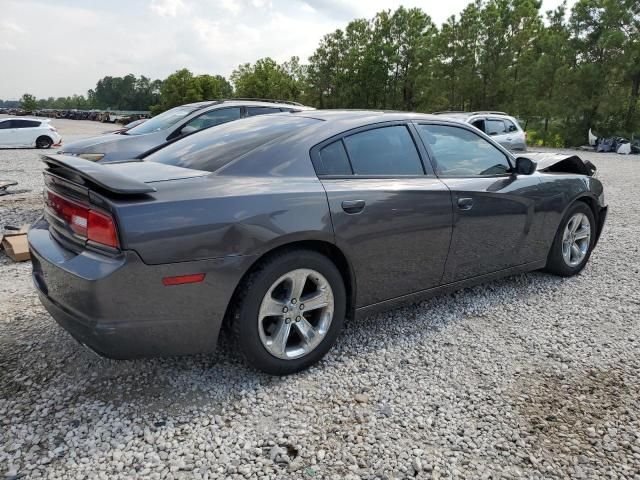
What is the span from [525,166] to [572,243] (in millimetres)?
1185

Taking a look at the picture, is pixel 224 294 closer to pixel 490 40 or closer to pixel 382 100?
pixel 490 40

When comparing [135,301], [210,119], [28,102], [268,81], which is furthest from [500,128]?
[28,102]

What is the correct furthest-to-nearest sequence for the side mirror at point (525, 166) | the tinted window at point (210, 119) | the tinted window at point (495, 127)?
1. the tinted window at point (495, 127)
2. the tinted window at point (210, 119)
3. the side mirror at point (525, 166)

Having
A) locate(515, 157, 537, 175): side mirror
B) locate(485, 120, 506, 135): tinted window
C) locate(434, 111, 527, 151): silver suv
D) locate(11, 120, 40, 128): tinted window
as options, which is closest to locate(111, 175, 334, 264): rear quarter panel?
locate(515, 157, 537, 175): side mirror

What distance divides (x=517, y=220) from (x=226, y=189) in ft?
8.11

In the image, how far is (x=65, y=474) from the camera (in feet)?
6.54

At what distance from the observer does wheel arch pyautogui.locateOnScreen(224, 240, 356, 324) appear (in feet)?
8.30

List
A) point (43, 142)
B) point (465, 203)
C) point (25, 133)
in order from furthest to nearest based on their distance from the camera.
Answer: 1. point (43, 142)
2. point (25, 133)
3. point (465, 203)

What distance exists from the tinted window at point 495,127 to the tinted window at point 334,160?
31.5 ft

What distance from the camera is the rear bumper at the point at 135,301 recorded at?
2.19 metres

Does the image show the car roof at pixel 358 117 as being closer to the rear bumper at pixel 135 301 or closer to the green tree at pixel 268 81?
the rear bumper at pixel 135 301

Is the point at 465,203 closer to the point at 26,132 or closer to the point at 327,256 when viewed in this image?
the point at 327,256

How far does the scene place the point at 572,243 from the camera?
14.9 ft

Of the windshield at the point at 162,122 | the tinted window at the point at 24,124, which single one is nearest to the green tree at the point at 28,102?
the tinted window at the point at 24,124
